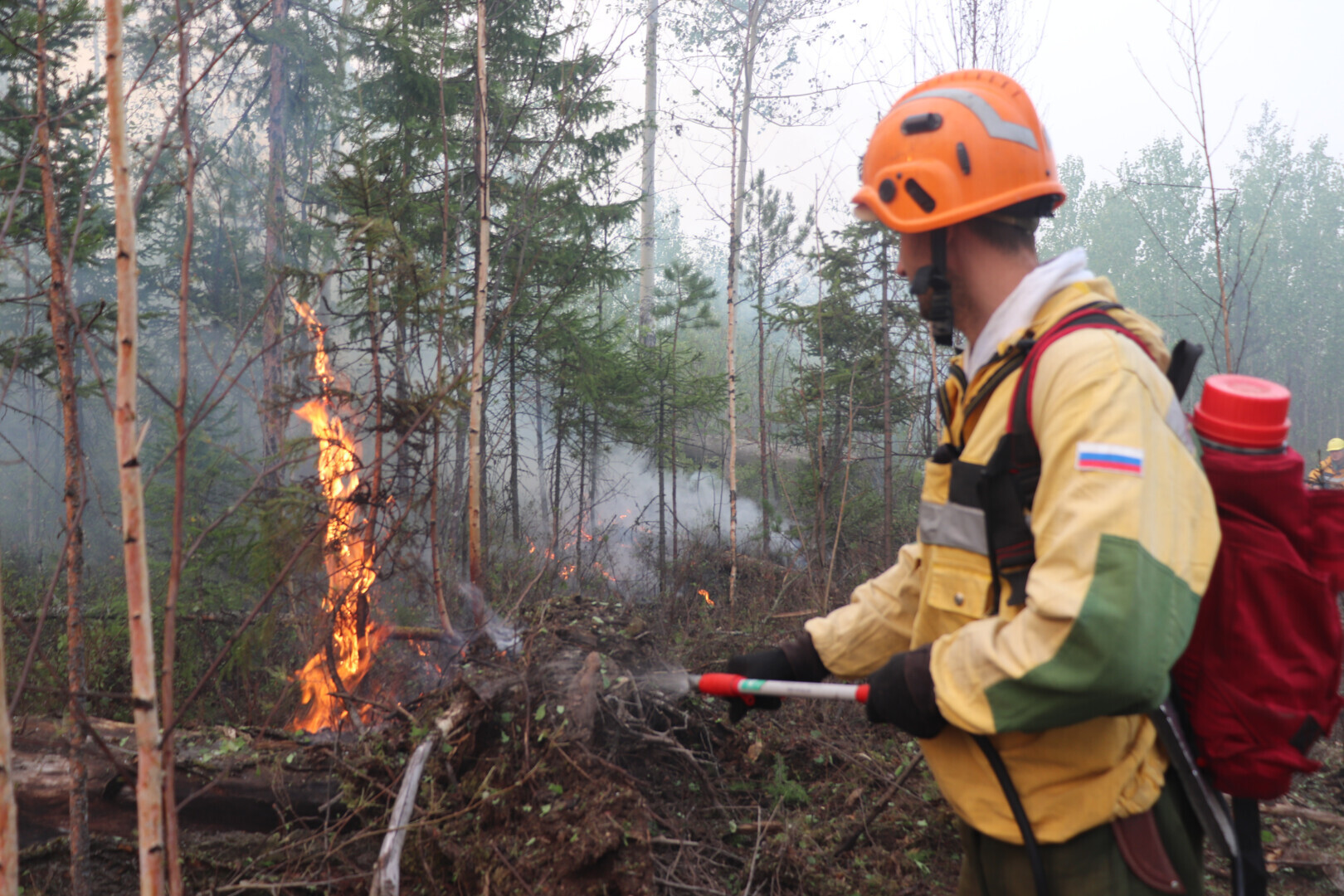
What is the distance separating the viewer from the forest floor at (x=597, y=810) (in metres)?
3.24

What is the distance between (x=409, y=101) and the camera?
35.2 feet

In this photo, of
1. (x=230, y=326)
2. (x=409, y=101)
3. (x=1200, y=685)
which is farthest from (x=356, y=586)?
(x=230, y=326)

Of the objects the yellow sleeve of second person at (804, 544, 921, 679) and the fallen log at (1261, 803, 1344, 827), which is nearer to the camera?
the yellow sleeve of second person at (804, 544, 921, 679)

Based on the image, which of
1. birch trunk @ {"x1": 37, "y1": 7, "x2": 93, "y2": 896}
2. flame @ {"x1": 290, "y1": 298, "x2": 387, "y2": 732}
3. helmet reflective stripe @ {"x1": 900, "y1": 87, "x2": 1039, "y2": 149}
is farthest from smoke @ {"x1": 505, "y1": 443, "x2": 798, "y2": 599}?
helmet reflective stripe @ {"x1": 900, "y1": 87, "x2": 1039, "y2": 149}

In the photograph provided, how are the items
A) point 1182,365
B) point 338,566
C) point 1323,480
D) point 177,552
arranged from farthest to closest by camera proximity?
point 338,566, point 1323,480, point 177,552, point 1182,365

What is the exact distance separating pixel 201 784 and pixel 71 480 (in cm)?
217

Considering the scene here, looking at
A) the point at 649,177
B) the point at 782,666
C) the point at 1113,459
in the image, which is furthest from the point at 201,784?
the point at 649,177

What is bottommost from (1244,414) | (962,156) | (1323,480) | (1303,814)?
(1303,814)

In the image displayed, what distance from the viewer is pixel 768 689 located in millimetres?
2240

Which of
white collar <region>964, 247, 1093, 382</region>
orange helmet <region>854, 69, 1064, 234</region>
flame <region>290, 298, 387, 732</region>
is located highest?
orange helmet <region>854, 69, 1064, 234</region>

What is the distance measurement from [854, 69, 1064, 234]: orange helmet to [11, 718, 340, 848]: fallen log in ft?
14.0

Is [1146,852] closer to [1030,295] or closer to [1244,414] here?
[1244,414]

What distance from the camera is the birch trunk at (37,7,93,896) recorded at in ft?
11.2

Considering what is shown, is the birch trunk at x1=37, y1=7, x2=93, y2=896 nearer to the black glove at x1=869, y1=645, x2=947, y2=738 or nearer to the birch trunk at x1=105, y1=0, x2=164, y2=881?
the birch trunk at x1=105, y1=0, x2=164, y2=881
